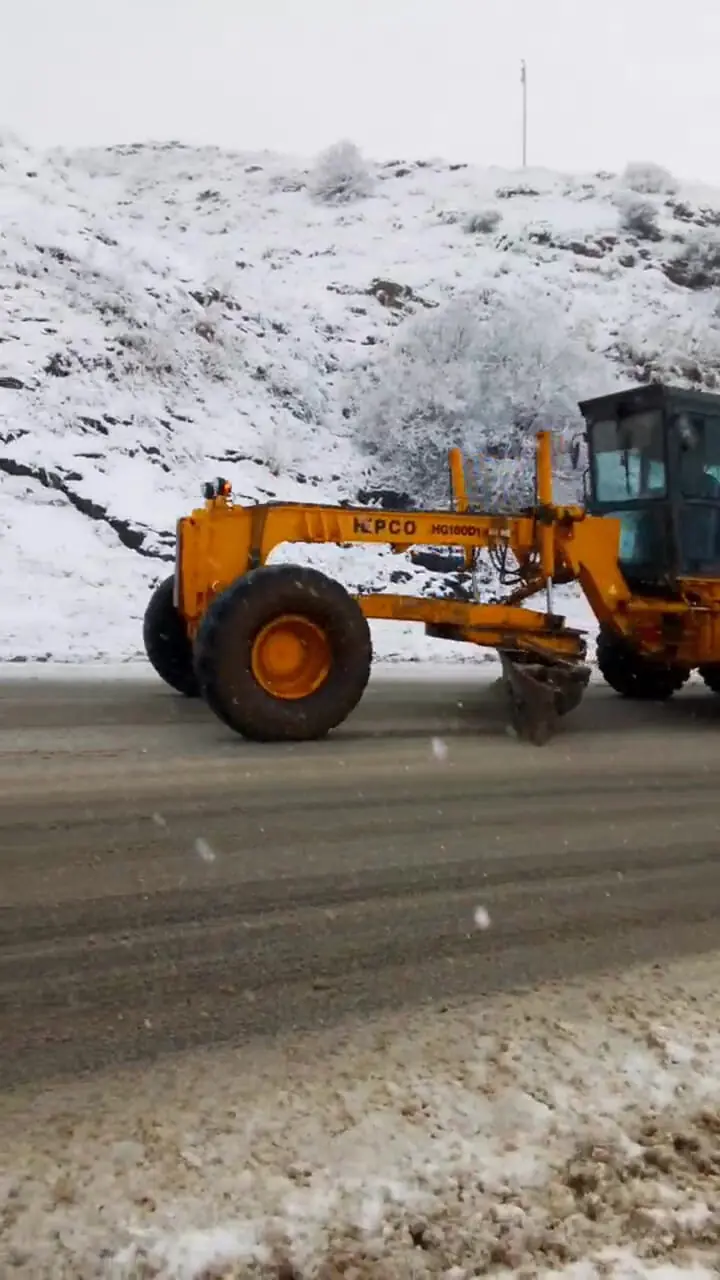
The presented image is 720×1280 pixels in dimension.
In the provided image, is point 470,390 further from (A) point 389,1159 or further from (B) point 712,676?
(A) point 389,1159

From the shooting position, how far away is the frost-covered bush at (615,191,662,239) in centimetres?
3700

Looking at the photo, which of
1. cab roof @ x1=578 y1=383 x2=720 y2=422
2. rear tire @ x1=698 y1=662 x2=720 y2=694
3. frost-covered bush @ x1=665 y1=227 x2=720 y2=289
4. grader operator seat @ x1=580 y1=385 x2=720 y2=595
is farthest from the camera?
frost-covered bush @ x1=665 y1=227 x2=720 y2=289

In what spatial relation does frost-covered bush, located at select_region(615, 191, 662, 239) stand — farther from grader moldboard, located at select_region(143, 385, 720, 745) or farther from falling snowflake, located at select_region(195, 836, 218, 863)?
falling snowflake, located at select_region(195, 836, 218, 863)

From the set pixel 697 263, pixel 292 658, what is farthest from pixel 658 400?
pixel 697 263

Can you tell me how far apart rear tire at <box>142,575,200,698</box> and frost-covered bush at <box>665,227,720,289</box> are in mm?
30673

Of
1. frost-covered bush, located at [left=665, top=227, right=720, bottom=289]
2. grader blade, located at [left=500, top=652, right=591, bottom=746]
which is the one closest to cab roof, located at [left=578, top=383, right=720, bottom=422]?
grader blade, located at [left=500, top=652, right=591, bottom=746]

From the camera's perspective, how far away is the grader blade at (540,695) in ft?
22.0

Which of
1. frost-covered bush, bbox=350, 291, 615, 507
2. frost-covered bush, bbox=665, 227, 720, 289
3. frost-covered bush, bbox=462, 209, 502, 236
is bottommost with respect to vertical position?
frost-covered bush, bbox=350, 291, 615, 507

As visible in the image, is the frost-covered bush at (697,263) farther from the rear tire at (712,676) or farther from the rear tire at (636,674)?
the rear tire at (636,674)

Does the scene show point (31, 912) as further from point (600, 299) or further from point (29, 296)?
point (600, 299)

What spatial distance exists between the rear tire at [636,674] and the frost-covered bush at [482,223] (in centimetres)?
3034

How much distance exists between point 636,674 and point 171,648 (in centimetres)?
435

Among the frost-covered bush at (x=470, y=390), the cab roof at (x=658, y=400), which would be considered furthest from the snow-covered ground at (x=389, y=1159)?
the frost-covered bush at (x=470, y=390)

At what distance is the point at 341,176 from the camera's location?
40.8 meters
